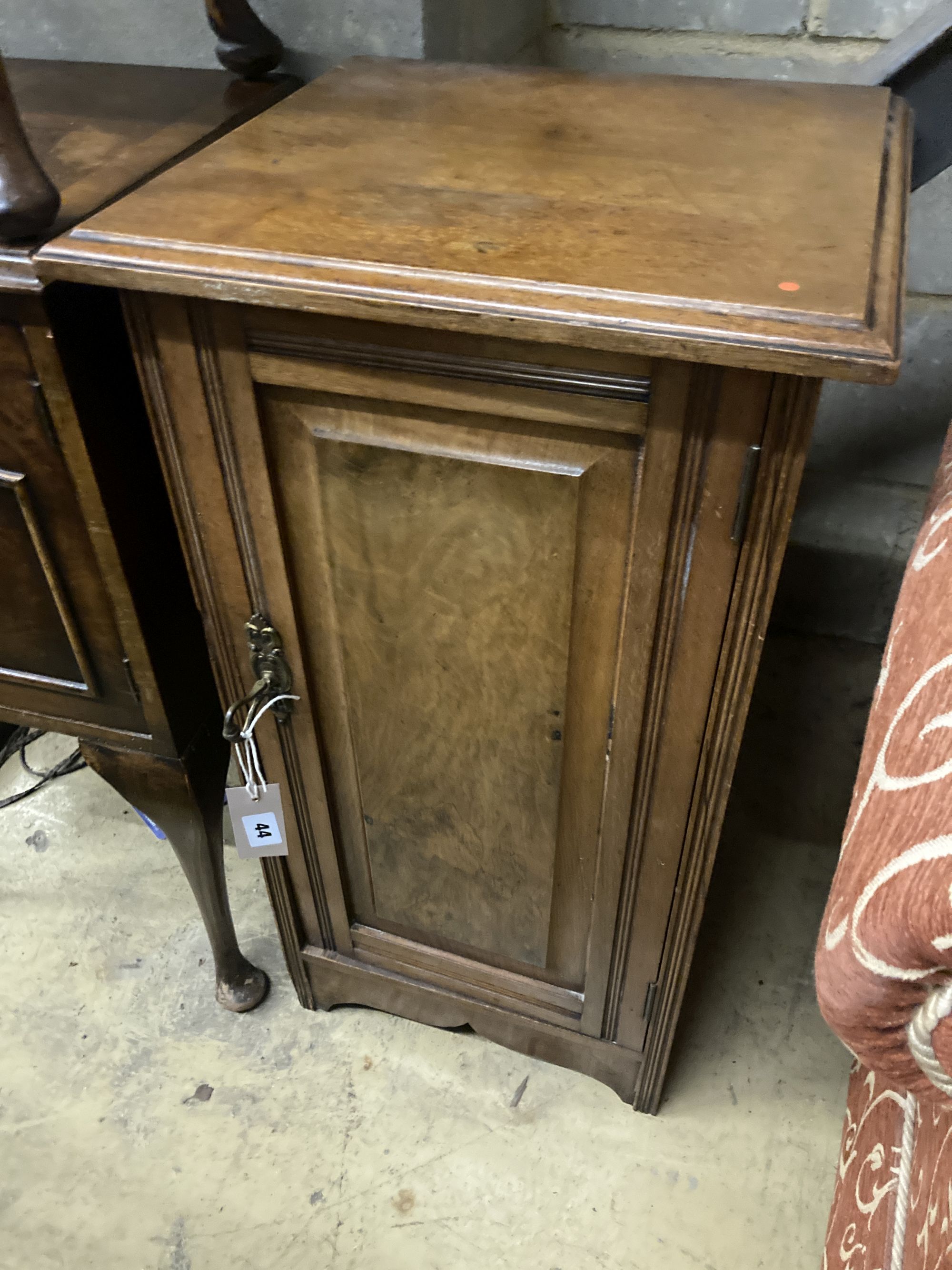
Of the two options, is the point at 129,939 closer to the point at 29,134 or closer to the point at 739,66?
the point at 29,134

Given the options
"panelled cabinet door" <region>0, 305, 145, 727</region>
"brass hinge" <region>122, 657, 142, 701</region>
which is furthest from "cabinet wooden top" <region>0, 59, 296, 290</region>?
→ "brass hinge" <region>122, 657, 142, 701</region>

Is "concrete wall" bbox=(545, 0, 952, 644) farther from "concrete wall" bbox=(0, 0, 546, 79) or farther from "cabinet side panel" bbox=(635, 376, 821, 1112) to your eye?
"cabinet side panel" bbox=(635, 376, 821, 1112)

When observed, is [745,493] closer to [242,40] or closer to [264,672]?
[264,672]

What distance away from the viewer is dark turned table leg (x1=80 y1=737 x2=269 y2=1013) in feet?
3.13

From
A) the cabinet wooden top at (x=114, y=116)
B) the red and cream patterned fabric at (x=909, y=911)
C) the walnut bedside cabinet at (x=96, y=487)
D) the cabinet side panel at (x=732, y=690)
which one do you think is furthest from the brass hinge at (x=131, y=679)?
the red and cream patterned fabric at (x=909, y=911)

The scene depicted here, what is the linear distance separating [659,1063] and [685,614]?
0.59 meters

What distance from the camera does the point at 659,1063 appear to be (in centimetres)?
103

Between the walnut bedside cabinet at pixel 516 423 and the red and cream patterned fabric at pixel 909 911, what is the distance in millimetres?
125

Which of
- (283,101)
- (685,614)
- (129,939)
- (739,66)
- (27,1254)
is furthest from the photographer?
(129,939)

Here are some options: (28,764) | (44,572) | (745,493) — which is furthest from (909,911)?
(28,764)

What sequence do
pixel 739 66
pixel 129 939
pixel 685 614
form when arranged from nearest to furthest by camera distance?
pixel 685 614
pixel 739 66
pixel 129 939

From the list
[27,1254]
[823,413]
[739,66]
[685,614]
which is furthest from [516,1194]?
[739,66]

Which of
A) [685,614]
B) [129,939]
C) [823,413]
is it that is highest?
[685,614]

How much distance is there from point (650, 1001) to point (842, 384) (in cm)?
86
